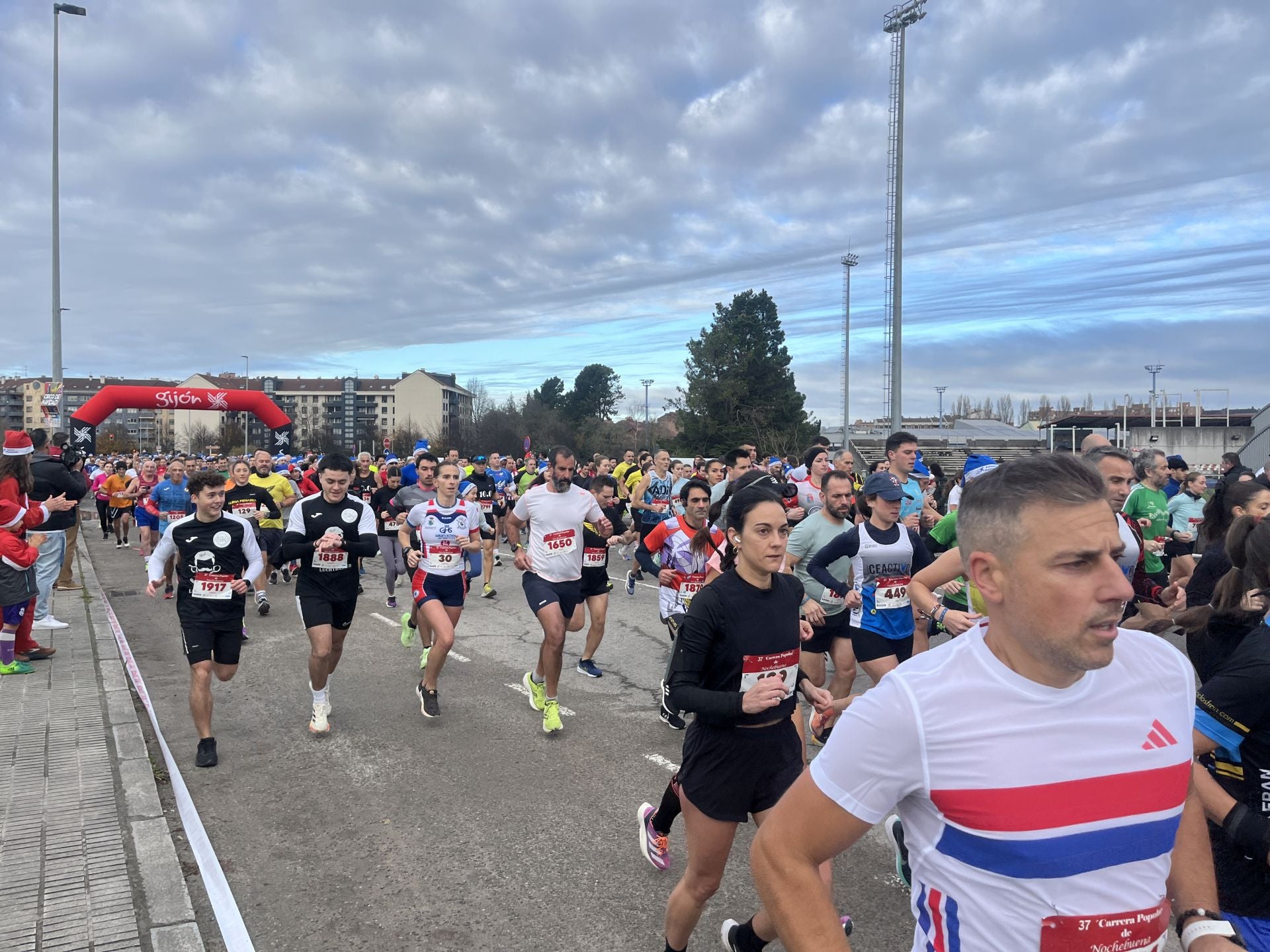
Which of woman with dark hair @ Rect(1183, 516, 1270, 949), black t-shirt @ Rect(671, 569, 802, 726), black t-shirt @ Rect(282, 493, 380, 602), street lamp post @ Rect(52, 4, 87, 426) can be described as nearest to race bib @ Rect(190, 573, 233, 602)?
black t-shirt @ Rect(282, 493, 380, 602)

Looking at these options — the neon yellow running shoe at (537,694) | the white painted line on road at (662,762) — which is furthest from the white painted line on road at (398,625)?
the white painted line on road at (662,762)

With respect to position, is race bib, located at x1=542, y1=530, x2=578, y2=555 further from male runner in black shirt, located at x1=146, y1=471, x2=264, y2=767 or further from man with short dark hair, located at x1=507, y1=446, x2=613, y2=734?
male runner in black shirt, located at x1=146, y1=471, x2=264, y2=767

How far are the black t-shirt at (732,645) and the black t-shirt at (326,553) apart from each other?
4.02m

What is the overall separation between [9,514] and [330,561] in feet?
11.3

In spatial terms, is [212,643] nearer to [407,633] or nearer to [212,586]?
[212,586]

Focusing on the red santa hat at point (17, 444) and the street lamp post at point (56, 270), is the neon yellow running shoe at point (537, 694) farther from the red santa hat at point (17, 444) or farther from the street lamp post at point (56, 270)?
the street lamp post at point (56, 270)

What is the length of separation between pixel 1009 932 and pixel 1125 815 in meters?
0.29

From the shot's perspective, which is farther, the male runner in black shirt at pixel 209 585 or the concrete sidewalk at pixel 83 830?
the male runner in black shirt at pixel 209 585

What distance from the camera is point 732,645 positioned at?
3484mm

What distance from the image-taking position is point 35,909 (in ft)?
13.0

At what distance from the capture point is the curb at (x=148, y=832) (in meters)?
3.86

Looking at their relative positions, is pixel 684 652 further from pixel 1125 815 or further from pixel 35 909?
pixel 35 909

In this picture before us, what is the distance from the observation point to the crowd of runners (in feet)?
5.05

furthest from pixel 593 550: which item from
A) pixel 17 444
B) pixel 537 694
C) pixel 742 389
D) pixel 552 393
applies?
pixel 552 393
